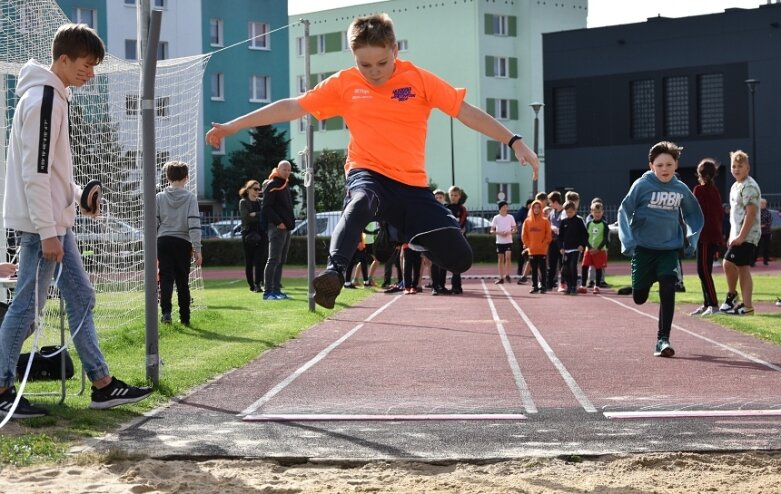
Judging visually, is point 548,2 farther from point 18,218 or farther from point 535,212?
point 18,218

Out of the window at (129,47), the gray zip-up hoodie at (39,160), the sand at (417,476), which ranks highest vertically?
the window at (129,47)

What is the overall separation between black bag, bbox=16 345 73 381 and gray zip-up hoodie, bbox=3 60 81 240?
1719mm

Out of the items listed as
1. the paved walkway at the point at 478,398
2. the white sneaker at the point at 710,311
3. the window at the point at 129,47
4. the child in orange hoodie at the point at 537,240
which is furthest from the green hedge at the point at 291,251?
the paved walkway at the point at 478,398

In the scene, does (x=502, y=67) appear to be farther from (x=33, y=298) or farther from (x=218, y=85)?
(x=33, y=298)

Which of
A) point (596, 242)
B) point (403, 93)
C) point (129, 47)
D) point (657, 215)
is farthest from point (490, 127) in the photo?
point (129, 47)

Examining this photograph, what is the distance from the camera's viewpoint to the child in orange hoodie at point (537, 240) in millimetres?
20828

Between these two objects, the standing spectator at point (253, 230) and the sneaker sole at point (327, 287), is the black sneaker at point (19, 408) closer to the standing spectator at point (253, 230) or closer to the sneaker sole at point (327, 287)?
the sneaker sole at point (327, 287)

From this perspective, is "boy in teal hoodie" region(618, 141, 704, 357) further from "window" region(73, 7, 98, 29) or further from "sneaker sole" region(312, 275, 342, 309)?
"window" region(73, 7, 98, 29)

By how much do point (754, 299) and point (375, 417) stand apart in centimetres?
1289

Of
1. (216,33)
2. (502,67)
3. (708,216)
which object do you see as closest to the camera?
(708,216)

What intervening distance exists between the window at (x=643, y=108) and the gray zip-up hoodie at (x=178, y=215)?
4645cm

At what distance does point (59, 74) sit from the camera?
6.98m

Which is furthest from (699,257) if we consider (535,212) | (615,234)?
(615,234)

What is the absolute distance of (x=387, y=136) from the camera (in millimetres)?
7066
